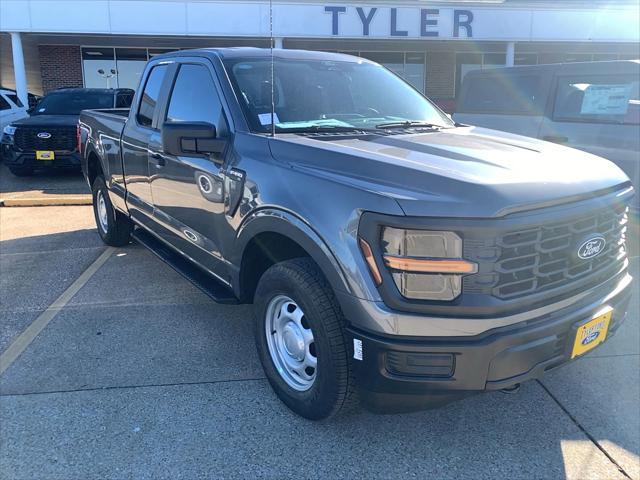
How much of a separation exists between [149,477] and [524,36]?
55.9 ft

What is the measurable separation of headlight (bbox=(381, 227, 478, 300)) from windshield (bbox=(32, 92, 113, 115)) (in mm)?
10668

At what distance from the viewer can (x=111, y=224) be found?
245 inches

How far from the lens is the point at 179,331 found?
4.29 m

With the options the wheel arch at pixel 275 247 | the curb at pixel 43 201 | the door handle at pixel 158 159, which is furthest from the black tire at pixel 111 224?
the wheel arch at pixel 275 247

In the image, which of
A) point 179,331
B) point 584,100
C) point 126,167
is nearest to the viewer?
point 179,331

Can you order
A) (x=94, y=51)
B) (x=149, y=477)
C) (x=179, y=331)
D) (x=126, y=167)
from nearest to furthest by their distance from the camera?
(x=149, y=477), (x=179, y=331), (x=126, y=167), (x=94, y=51)

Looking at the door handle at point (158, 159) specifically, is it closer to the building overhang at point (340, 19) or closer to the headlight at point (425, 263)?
the headlight at point (425, 263)

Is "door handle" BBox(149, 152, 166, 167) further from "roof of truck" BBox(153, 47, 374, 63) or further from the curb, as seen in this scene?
the curb

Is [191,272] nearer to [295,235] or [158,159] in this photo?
[158,159]

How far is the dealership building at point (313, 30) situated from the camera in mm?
15000

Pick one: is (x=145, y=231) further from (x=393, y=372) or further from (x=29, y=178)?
(x=29, y=178)

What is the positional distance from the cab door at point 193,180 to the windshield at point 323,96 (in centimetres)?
22

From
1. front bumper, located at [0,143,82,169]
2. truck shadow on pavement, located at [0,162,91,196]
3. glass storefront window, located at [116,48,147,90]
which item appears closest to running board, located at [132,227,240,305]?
truck shadow on pavement, located at [0,162,91,196]

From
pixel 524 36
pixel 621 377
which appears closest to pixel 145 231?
pixel 621 377
